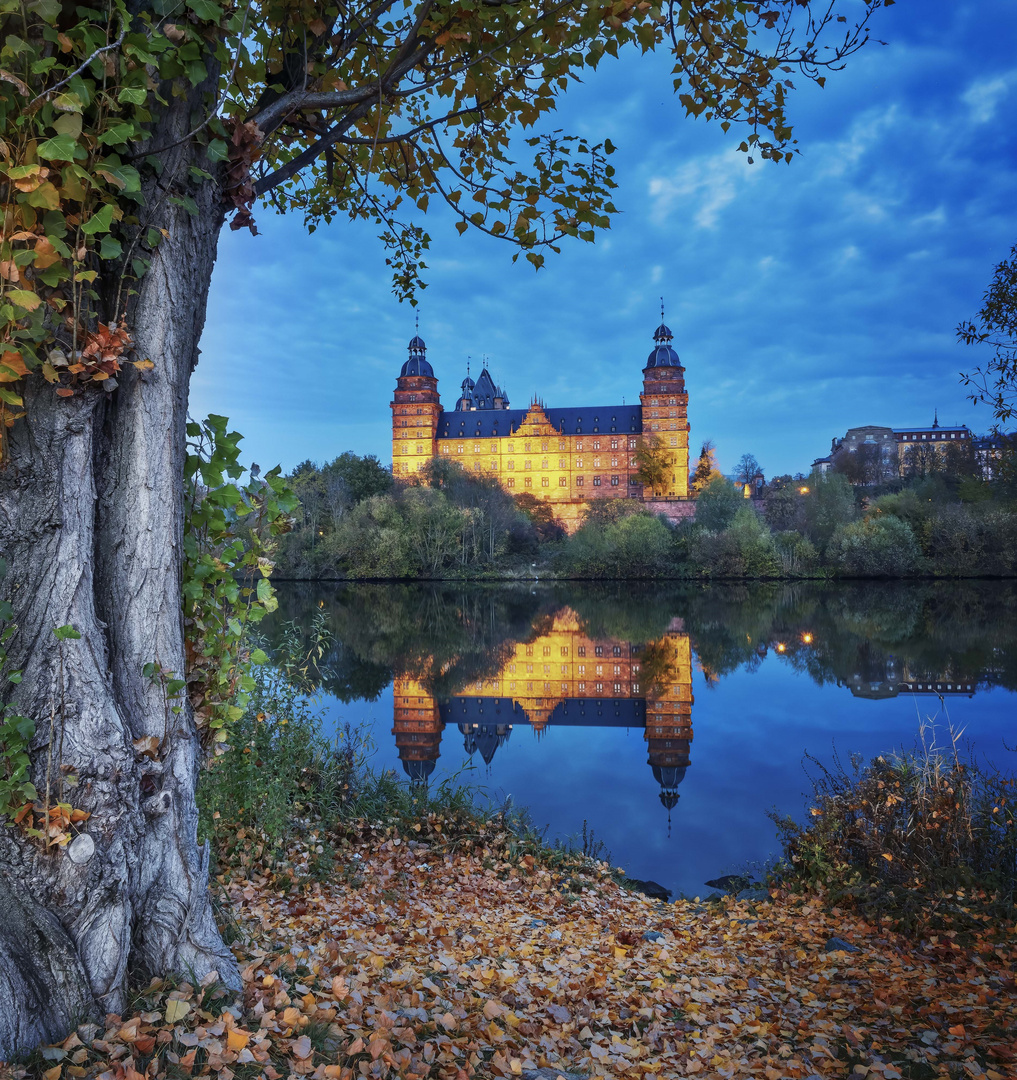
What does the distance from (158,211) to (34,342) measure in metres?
0.61

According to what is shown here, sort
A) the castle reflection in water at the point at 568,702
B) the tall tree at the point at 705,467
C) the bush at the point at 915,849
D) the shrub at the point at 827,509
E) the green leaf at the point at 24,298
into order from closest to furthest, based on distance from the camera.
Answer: the green leaf at the point at 24,298 → the bush at the point at 915,849 → the castle reflection in water at the point at 568,702 → the shrub at the point at 827,509 → the tall tree at the point at 705,467

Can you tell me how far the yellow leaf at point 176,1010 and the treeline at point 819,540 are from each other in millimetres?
38242

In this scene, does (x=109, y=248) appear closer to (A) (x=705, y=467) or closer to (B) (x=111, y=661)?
(B) (x=111, y=661)

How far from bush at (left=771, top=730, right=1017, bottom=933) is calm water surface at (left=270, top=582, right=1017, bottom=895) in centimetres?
81

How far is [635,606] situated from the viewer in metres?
27.7

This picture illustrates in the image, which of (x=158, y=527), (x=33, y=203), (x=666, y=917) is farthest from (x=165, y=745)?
(x=666, y=917)

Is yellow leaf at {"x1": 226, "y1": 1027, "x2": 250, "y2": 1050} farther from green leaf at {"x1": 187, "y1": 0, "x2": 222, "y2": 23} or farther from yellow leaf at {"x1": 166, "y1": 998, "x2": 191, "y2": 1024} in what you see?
green leaf at {"x1": 187, "y1": 0, "x2": 222, "y2": 23}

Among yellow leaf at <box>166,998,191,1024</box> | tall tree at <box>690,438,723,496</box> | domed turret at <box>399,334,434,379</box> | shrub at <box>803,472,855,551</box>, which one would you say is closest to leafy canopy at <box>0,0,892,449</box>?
yellow leaf at <box>166,998,191,1024</box>

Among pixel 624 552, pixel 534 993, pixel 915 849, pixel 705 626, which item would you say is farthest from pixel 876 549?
pixel 534 993

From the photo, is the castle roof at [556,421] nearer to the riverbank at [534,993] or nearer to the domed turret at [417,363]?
the domed turret at [417,363]

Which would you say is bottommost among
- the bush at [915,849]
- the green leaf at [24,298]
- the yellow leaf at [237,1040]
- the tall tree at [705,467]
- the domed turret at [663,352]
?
the bush at [915,849]

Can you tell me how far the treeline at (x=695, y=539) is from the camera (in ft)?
117

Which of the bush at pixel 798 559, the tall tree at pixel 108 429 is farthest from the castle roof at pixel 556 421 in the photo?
the tall tree at pixel 108 429

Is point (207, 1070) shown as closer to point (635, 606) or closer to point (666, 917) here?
point (666, 917)
